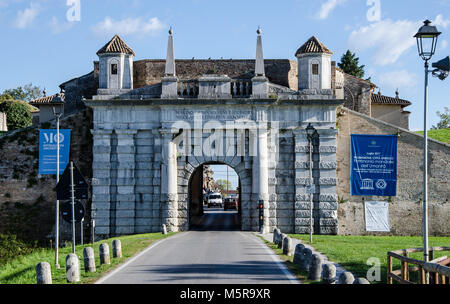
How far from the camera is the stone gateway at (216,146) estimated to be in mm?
31062

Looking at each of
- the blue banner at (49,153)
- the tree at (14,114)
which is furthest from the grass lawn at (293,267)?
the tree at (14,114)

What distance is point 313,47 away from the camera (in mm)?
31641

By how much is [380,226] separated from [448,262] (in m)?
19.1

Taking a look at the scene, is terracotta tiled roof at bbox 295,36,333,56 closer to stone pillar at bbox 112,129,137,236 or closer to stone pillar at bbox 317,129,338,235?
stone pillar at bbox 317,129,338,235

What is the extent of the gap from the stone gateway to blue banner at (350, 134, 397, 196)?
62.4 inches

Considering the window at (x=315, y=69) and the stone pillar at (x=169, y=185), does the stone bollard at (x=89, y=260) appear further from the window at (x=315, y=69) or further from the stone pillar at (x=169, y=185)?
the window at (x=315, y=69)

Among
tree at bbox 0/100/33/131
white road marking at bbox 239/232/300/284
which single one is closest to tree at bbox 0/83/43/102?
tree at bbox 0/100/33/131

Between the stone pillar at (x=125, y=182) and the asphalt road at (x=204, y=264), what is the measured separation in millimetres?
5450

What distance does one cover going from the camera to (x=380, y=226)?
32344 mm

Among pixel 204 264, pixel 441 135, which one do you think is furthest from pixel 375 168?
pixel 441 135

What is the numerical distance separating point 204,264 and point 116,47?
1829 cm

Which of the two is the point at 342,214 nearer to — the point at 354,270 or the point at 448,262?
the point at 354,270

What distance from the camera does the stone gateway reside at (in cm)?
3106
